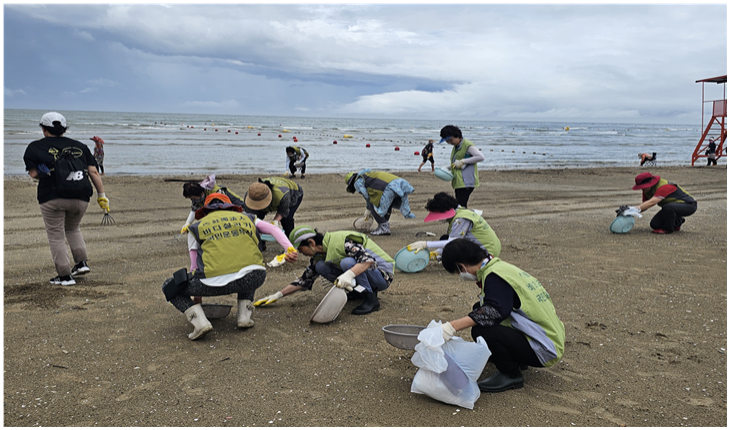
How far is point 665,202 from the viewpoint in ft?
26.5

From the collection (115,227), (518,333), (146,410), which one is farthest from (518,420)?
(115,227)

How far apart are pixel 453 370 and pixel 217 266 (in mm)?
1838

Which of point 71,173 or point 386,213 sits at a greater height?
point 71,173

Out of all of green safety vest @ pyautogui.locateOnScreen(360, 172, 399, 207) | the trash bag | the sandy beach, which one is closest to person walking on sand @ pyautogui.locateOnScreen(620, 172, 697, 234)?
the sandy beach

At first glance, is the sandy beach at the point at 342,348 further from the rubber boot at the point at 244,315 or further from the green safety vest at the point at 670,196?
the green safety vest at the point at 670,196

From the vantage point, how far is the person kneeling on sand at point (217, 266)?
3.90m

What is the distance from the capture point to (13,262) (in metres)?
6.42

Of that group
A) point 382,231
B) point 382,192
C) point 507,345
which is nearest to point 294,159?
point 382,231

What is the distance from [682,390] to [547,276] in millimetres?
2528

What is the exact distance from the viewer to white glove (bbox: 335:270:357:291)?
4.06 m

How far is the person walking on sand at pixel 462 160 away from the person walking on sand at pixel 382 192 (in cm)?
76

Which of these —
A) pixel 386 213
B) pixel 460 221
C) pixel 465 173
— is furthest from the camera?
pixel 386 213

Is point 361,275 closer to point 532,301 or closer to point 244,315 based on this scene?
point 244,315

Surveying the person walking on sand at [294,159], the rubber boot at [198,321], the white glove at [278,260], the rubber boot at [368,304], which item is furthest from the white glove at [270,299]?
the person walking on sand at [294,159]
